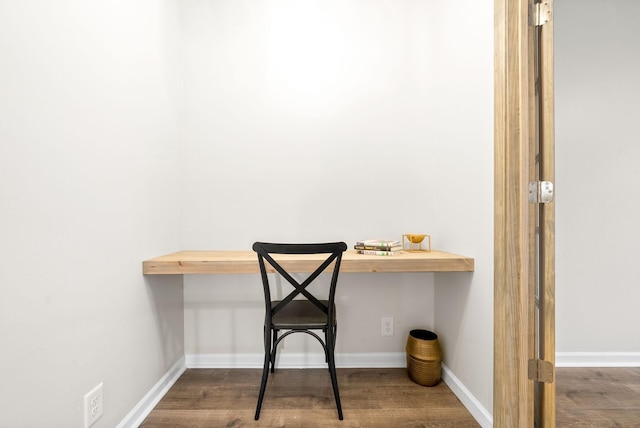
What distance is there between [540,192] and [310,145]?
134cm

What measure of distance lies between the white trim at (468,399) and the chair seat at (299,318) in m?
0.86

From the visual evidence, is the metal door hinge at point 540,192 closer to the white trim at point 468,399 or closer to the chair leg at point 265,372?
the white trim at point 468,399

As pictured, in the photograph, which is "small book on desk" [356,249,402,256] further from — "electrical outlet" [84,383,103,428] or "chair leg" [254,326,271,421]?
"electrical outlet" [84,383,103,428]

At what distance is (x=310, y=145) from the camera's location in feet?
6.55

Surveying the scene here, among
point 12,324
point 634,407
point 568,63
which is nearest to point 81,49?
point 12,324

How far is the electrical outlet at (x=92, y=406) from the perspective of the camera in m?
1.07

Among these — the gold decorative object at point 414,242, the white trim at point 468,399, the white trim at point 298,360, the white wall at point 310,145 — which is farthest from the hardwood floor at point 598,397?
the gold decorative object at point 414,242

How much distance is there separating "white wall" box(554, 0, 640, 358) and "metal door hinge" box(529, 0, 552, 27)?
1.17 meters

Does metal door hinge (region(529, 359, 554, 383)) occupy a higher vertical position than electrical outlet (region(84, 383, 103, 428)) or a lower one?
higher

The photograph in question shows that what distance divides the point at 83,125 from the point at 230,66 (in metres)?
1.16

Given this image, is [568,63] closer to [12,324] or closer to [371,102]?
[371,102]

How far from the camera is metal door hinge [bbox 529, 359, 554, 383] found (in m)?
1.17

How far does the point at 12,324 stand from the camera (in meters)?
0.81

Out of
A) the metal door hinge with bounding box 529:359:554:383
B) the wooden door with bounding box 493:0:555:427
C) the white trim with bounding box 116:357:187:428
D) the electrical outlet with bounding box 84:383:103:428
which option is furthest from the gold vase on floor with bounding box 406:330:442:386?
the electrical outlet with bounding box 84:383:103:428
